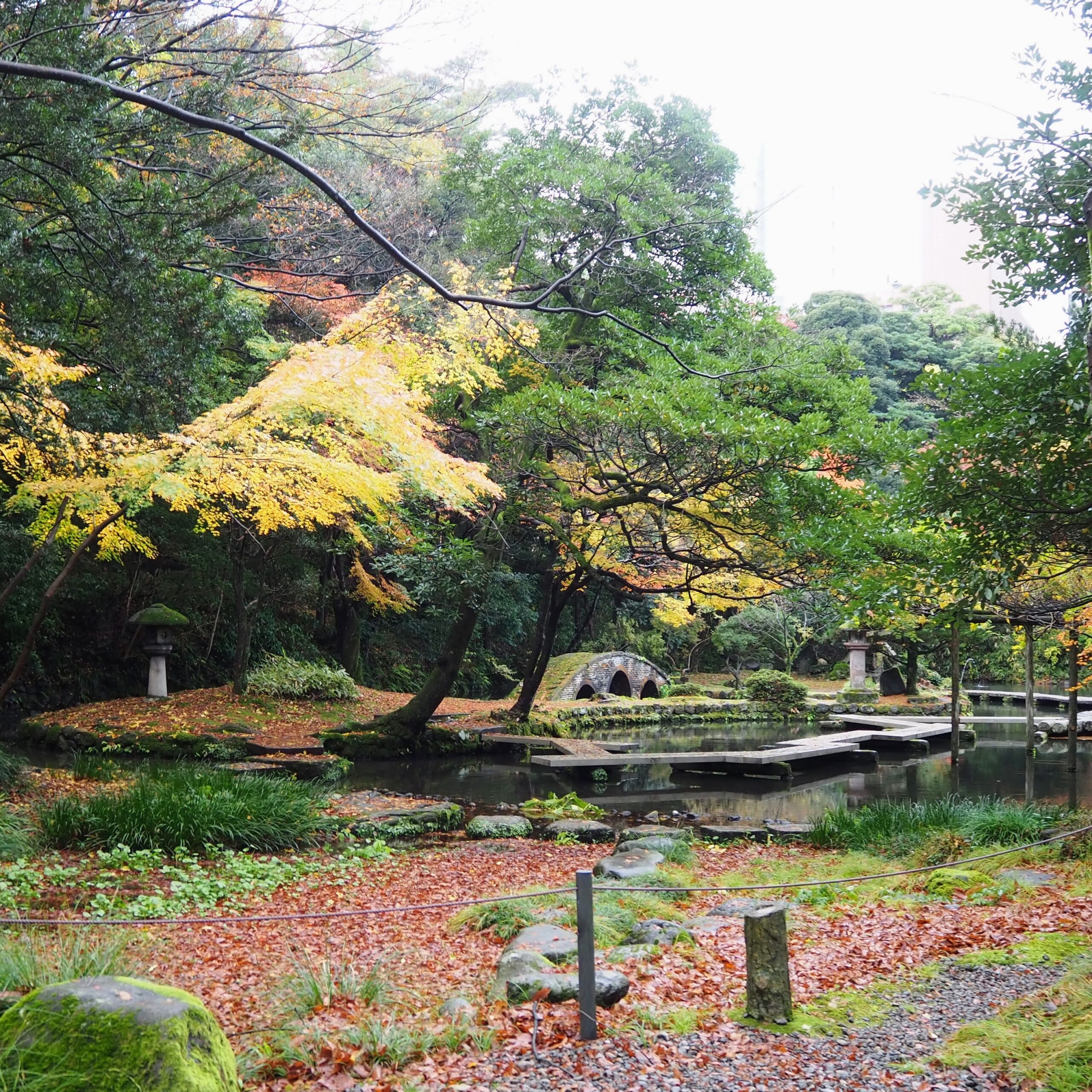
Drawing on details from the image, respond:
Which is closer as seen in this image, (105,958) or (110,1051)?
(110,1051)

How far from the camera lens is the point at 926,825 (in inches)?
341

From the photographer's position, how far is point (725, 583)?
1541 cm

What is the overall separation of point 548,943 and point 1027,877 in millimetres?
3861

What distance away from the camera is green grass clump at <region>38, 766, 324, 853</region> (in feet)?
22.8

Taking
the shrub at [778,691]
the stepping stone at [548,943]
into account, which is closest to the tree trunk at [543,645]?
the shrub at [778,691]

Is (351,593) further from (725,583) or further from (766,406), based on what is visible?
(766,406)

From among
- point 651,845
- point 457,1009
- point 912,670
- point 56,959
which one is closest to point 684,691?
point 912,670

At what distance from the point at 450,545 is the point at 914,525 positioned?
7851mm

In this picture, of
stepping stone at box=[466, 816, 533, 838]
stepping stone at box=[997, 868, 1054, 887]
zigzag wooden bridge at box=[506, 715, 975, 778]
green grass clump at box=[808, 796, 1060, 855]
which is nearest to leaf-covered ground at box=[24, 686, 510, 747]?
zigzag wooden bridge at box=[506, 715, 975, 778]

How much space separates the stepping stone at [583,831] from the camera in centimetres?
940

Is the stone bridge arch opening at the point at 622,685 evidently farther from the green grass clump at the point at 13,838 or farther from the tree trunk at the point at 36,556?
the green grass clump at the point at 13,838

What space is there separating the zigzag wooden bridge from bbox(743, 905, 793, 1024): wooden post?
10.2m

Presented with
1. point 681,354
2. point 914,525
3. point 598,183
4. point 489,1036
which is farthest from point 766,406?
point 489,1036

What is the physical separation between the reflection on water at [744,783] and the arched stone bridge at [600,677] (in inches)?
155
